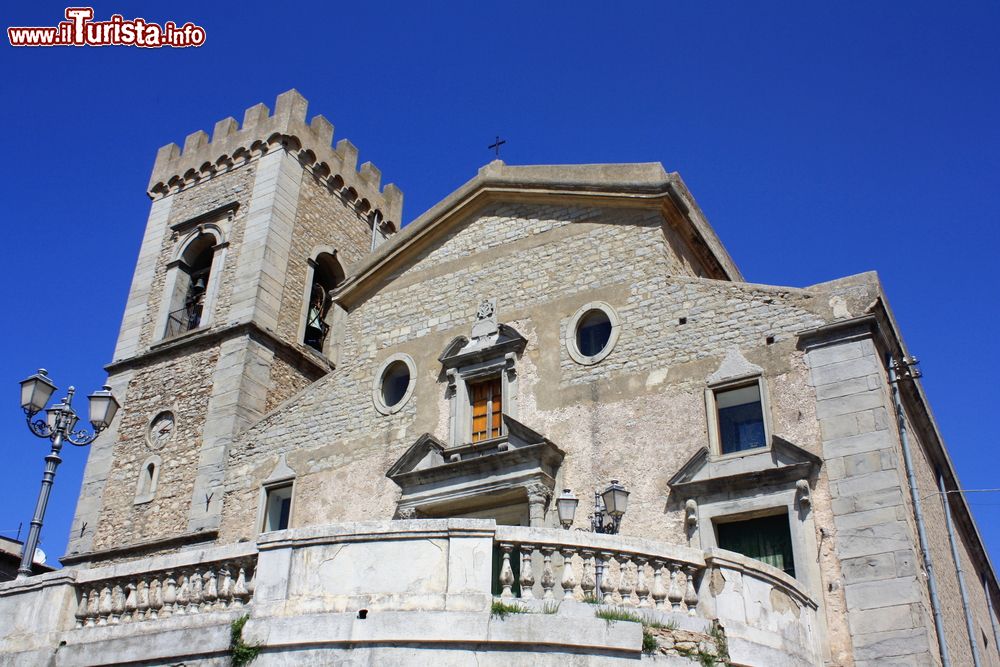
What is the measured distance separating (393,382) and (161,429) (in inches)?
238

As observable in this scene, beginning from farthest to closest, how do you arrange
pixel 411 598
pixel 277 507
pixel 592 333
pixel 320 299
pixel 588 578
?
pixel 320 299, pixel 277 507, pixel 592 333, pixel 588 578, pixel 411 598

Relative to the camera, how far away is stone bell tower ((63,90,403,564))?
65.9 feet

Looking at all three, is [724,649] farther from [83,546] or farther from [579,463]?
[83,546]

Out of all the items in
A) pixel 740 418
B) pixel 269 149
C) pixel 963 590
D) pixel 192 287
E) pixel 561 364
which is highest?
pixel 269 149

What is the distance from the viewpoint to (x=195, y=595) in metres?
10.3

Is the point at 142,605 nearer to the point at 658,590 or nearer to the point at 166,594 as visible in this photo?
the point at 166,594

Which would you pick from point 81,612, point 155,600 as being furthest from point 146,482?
point 155,600

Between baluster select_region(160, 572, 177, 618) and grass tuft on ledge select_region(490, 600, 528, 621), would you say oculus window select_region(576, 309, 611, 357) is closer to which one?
grass tuft on ledge select_region(490, 600, 528, 621)

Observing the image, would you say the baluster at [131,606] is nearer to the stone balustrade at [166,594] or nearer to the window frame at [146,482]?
the stone balustrade at [166,594]

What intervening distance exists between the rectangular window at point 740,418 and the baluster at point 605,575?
4.78 m

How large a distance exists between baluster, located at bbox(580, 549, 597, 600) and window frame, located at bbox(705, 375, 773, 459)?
4665 millimetres

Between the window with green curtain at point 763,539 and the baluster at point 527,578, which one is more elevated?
the window with green curtain at point 763,539

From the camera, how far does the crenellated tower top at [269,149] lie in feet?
82.9

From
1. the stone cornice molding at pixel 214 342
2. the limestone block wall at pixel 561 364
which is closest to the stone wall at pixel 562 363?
the limestone block wall at pixel 561 364
